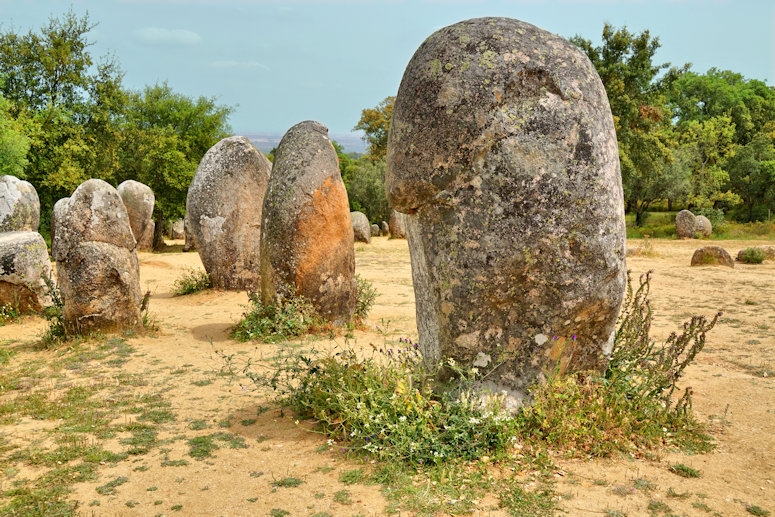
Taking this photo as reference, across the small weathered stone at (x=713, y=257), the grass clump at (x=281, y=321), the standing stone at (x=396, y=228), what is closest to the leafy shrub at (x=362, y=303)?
the grass clump at (x=281, y=321)

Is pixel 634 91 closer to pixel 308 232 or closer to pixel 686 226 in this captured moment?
pixel 686 226

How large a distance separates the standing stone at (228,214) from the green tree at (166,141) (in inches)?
475

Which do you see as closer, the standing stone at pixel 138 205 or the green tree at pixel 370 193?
the standing stone at pixel 138 205

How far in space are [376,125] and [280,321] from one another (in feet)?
120

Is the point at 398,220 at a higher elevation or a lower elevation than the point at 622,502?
higher

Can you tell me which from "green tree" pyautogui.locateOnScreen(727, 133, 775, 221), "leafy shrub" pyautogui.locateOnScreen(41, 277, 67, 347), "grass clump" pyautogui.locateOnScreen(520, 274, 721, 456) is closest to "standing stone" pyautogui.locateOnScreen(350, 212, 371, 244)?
"leafy shrub" pyautogui.locateOnScreen(41, 277, 67, 347)

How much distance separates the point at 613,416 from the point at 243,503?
2649 mm

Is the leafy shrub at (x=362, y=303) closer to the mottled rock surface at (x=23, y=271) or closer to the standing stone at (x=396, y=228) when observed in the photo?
the mottled rock surface at (x=23, y=271)

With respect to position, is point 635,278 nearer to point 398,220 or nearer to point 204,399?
point 204,399

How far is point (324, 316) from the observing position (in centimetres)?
911

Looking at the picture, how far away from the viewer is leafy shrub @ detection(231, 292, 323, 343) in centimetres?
870

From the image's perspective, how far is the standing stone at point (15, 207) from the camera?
1412 cm

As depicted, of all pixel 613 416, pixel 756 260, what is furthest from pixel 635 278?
pixel 613 416

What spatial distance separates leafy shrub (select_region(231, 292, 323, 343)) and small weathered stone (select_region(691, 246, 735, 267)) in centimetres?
1197
